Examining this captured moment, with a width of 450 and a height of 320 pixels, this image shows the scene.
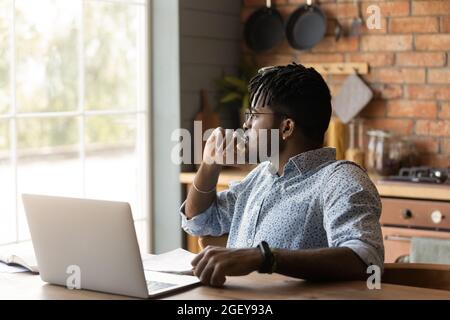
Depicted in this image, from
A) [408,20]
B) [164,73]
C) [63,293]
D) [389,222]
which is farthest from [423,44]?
[63,293]

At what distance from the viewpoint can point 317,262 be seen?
2.10 m

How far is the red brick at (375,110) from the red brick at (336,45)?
314 millimetres

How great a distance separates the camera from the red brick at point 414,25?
4348 mm

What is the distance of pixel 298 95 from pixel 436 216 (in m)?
1.56

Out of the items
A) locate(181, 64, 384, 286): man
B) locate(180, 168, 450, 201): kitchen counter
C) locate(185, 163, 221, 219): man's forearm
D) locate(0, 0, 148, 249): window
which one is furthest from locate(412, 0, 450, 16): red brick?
locate(185, 163, 221, 219): man's forearm

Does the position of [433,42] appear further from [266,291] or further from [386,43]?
[266,291]

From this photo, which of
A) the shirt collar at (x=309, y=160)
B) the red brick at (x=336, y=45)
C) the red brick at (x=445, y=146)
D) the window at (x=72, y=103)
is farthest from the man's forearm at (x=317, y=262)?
the red brick at (x=336, y=45)

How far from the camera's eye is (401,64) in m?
4.46

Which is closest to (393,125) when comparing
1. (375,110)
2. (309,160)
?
(375,110)

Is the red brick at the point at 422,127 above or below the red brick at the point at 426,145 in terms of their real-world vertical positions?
above

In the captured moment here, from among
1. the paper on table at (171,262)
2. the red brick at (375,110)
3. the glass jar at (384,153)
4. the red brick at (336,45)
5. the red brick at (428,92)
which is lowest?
the paper on table at (171,262)

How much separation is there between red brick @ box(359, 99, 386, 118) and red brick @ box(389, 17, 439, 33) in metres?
0.38

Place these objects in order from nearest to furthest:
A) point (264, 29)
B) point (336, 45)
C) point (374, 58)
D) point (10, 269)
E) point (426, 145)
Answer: point (10, 269), point (426, 145), point (374, 58), point (336, 45), point (264, 29)

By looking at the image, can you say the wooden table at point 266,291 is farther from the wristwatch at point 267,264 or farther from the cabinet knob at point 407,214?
the cabinet knob at point 407,214
